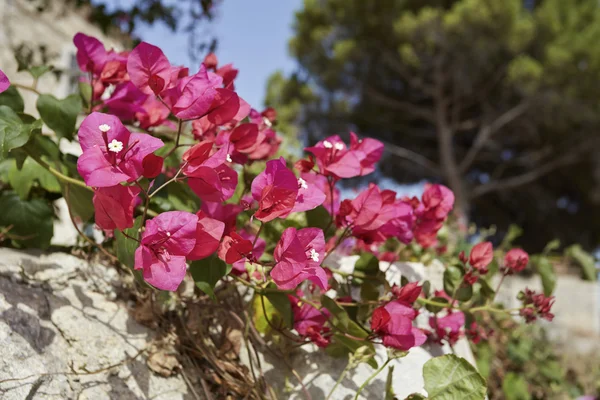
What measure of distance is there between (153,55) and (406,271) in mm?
609

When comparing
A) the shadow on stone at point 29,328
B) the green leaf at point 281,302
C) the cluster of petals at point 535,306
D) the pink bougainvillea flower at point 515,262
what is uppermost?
the pink bougainvillea flower at point 515,262

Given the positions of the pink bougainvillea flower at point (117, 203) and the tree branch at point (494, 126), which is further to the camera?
the tree branch at point (494, 126)

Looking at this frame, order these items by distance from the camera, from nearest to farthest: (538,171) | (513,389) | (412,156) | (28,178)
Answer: (28,178) → (513,389) → (538,171) → (412,156)

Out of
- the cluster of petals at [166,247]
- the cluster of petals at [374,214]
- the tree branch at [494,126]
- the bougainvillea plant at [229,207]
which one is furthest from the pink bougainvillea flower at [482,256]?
the tree branch at [494,126]

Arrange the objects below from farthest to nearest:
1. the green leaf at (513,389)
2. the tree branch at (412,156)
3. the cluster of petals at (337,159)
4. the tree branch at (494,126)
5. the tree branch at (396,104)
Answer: the tree branch at (412,156), the tree branch at (396,104), the tree branch at (494,126), the green leaf at (513,389), the cluster of petals at (337,159)

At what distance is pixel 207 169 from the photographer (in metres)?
0.55

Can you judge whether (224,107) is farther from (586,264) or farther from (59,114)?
(586,264)

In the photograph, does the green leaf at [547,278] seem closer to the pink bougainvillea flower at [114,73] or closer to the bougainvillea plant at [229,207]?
the bougainvillea plant at [229,207]

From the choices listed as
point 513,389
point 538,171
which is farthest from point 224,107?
point 538,171

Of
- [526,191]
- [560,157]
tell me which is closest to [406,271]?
[560,157]

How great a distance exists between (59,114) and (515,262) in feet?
2.49

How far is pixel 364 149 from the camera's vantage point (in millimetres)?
787

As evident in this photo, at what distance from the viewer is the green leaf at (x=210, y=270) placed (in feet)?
2.03

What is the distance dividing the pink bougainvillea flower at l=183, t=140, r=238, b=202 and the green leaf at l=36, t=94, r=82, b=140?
314 millimetres
